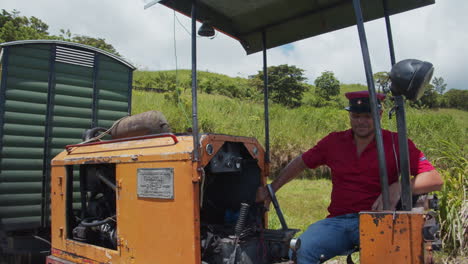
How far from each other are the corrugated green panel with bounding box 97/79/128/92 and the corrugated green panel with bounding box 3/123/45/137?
988mm

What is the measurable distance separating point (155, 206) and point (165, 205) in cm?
11

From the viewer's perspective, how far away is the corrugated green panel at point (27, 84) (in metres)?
4.57

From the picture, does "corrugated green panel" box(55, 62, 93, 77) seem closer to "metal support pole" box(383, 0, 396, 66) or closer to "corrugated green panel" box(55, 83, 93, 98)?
"corrugated green panel" box(55, 83, 93, 98)

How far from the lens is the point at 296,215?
6.91 m

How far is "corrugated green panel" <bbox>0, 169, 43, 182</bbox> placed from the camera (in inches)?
178

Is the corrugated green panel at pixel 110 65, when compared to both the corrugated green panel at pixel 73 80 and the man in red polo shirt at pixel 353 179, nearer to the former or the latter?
the corrugated green panel at pixel 73 80

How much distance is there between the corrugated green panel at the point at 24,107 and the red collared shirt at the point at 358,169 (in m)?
3.69

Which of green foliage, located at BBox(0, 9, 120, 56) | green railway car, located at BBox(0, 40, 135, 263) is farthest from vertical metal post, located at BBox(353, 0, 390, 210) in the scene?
green foliage, located at BBox(0, 9, 120, 56)

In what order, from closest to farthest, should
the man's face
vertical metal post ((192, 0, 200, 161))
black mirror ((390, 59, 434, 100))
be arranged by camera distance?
black mirror ((390, 59, 434, 100))
vertical metal post ((192, 0, 200, 161))
the man's face

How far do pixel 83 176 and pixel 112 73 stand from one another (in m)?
2.20

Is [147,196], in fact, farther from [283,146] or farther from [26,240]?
[283,146]

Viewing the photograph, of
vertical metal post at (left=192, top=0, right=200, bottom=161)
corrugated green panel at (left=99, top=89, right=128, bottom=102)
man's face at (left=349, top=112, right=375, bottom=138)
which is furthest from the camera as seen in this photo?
corrugated green panel at (left=99, top=89, right=128, bottom=102)

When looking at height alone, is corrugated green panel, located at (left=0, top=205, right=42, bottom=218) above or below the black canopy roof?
below

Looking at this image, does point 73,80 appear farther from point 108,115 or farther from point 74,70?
point 108,115
